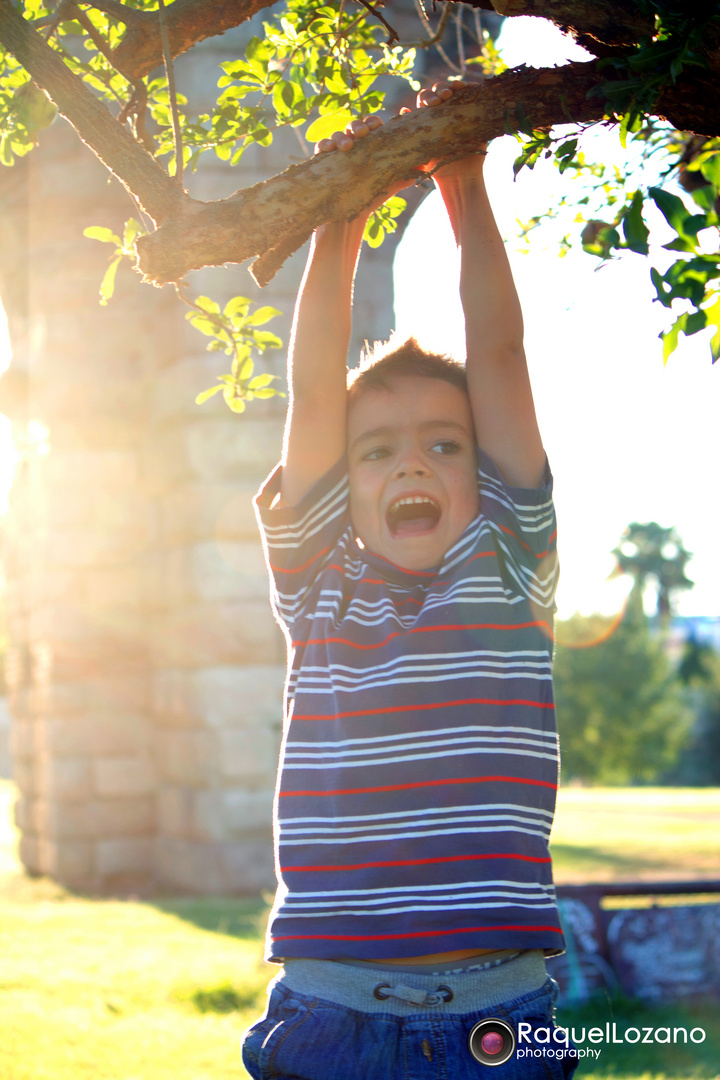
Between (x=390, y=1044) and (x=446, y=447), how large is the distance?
1126 millimetres

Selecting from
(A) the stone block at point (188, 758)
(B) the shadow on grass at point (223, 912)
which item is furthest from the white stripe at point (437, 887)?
(A) the stone block at point (188, 758)

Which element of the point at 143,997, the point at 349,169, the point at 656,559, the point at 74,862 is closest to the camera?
the point at 349,169

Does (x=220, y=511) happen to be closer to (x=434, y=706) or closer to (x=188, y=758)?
Result: (x=188, y=758)

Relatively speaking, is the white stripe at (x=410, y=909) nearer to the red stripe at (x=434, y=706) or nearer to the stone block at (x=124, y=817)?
the red stripe at (x=434, y=706)

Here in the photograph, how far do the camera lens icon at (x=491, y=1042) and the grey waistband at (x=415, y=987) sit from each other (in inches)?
1.2

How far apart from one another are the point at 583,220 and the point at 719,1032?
3104mm

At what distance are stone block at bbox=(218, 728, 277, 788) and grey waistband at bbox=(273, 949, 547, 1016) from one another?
15.0 feet

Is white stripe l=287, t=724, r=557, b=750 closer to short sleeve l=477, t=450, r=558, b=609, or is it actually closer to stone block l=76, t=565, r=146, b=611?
short sleeve l=477, t=450, r=558, b=609

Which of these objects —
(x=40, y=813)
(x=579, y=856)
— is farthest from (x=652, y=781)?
(x=40, y=813)

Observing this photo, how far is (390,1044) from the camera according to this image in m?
1.60

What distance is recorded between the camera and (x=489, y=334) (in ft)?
6.71

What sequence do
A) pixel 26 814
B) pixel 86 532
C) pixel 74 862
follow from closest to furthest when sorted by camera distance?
pixel 74 862
pixel 86 532
pixel 26 814

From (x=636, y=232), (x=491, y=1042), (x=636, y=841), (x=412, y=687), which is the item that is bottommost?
(x=636, y=841)

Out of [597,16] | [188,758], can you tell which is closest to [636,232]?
[597,16]
